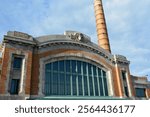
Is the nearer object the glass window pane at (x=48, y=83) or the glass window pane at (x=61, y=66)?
the glass window pane at (x=48, y=83)

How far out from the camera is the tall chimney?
3278cm

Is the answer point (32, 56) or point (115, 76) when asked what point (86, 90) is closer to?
point (115, 76)

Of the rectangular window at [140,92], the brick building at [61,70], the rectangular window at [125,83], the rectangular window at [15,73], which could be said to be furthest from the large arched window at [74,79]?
the rectangular window at [140,92]

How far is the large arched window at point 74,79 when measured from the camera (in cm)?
1912

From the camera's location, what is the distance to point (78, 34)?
2331cm

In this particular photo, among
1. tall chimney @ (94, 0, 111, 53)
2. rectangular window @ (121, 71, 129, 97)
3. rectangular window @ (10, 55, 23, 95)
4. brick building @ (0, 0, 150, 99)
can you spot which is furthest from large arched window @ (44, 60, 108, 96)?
tall chimney @ (94, 0, 111, 53)

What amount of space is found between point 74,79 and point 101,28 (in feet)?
54.0

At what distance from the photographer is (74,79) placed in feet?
67.5

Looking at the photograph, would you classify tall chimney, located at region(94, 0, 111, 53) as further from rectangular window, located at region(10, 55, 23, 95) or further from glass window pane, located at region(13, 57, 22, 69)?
rectangular window, located at region(10, 55, 23, 95)

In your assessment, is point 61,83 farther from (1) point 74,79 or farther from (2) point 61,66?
(2) point 61,66

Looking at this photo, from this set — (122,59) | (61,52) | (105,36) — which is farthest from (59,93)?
(105,36)

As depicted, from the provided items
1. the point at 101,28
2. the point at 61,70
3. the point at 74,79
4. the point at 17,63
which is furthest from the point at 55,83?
the point at 101,28

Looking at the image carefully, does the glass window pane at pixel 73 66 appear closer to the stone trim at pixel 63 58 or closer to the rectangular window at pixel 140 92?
the stone trim at pixel 63 58

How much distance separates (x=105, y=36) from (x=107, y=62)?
A: 10138 mm
